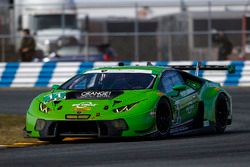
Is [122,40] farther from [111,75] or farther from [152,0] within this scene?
[111,75]

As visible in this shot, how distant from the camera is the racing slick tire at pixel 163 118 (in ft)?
42.3

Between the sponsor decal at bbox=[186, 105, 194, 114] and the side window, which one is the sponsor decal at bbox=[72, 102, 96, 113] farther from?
the sponsor decal at bbox=[186, 105, 194, 114]

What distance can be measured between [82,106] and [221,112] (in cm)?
282

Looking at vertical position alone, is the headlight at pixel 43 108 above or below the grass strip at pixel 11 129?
above

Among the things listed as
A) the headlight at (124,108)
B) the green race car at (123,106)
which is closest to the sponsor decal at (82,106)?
the green race car at (123,106)

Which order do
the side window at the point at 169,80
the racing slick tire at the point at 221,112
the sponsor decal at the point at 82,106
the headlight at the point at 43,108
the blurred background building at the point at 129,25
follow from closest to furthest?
the sponsor decal at the point at 82,106 < the headlight at the point at 43,108 < the side window at the point at 169,80 < the racing slick tire at the point at 221,112 < the blurred background building at the point at 129,25

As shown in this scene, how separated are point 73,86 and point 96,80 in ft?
1.14

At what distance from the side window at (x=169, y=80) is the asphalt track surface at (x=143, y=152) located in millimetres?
734

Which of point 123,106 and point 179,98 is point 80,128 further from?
point 179,98

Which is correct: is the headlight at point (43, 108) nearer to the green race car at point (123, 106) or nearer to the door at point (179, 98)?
the green race car at point (123, 106)

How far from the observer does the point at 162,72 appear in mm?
13898

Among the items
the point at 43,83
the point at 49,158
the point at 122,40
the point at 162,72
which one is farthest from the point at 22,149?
the point at 122,40

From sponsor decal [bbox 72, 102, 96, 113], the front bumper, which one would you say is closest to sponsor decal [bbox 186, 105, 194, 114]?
the front bumper

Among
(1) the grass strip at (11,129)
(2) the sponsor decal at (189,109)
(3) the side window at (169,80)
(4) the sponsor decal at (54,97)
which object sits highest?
(3) the side window at (169,80)
